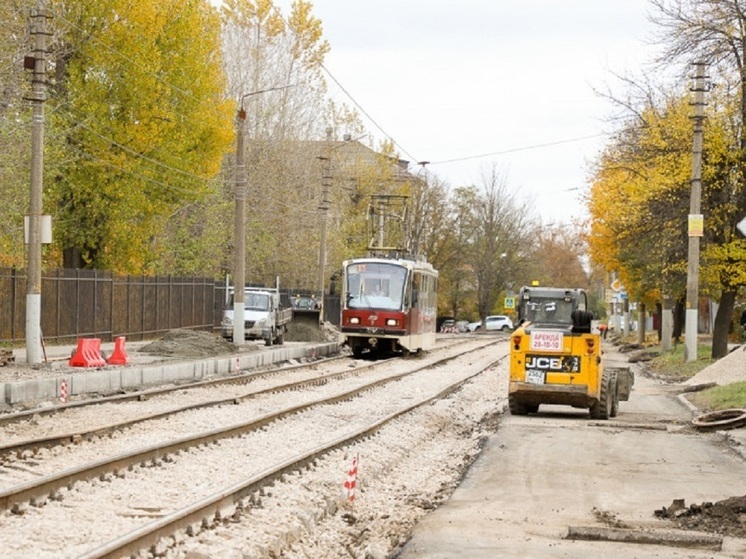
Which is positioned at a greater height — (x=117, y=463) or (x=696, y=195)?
(x=696, y=195)

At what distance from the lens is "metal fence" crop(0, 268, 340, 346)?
121 feet

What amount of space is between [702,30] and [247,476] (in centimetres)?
2746

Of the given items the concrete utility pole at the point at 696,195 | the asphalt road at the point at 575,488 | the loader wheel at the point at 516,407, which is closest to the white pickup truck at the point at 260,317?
the concrete utility pole at the point at 696,195

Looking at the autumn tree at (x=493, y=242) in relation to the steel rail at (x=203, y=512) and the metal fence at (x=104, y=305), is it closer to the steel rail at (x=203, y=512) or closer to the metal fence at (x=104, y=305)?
the metal fence at (x=104, y=305)

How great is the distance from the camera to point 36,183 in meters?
27.9

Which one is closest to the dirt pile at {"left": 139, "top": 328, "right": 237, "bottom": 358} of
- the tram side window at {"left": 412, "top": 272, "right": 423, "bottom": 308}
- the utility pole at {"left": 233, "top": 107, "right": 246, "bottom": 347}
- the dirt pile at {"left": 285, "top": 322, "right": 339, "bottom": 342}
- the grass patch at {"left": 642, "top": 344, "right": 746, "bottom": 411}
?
the utility pole at {"left": 233, "top": 107, "right": 246, "bottom": 347}

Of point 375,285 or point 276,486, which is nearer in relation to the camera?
point 276,486

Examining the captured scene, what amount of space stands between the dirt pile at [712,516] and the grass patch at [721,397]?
12.5m

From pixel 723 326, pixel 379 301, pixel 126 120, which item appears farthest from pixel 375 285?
pixel 723 326

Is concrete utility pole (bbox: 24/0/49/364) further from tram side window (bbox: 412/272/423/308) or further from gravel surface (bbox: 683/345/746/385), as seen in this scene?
tram side window (bbox: 412/272/423/308)

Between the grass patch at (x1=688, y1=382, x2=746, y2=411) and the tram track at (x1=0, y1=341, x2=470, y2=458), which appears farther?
the grass patch at (x1=688, y1=382, x2=746, y2=411)

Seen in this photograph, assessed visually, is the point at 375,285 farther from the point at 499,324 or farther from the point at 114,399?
the point at 499,324

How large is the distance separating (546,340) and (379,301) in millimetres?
20616

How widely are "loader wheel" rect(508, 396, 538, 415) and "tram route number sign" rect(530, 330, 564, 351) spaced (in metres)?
1.30
